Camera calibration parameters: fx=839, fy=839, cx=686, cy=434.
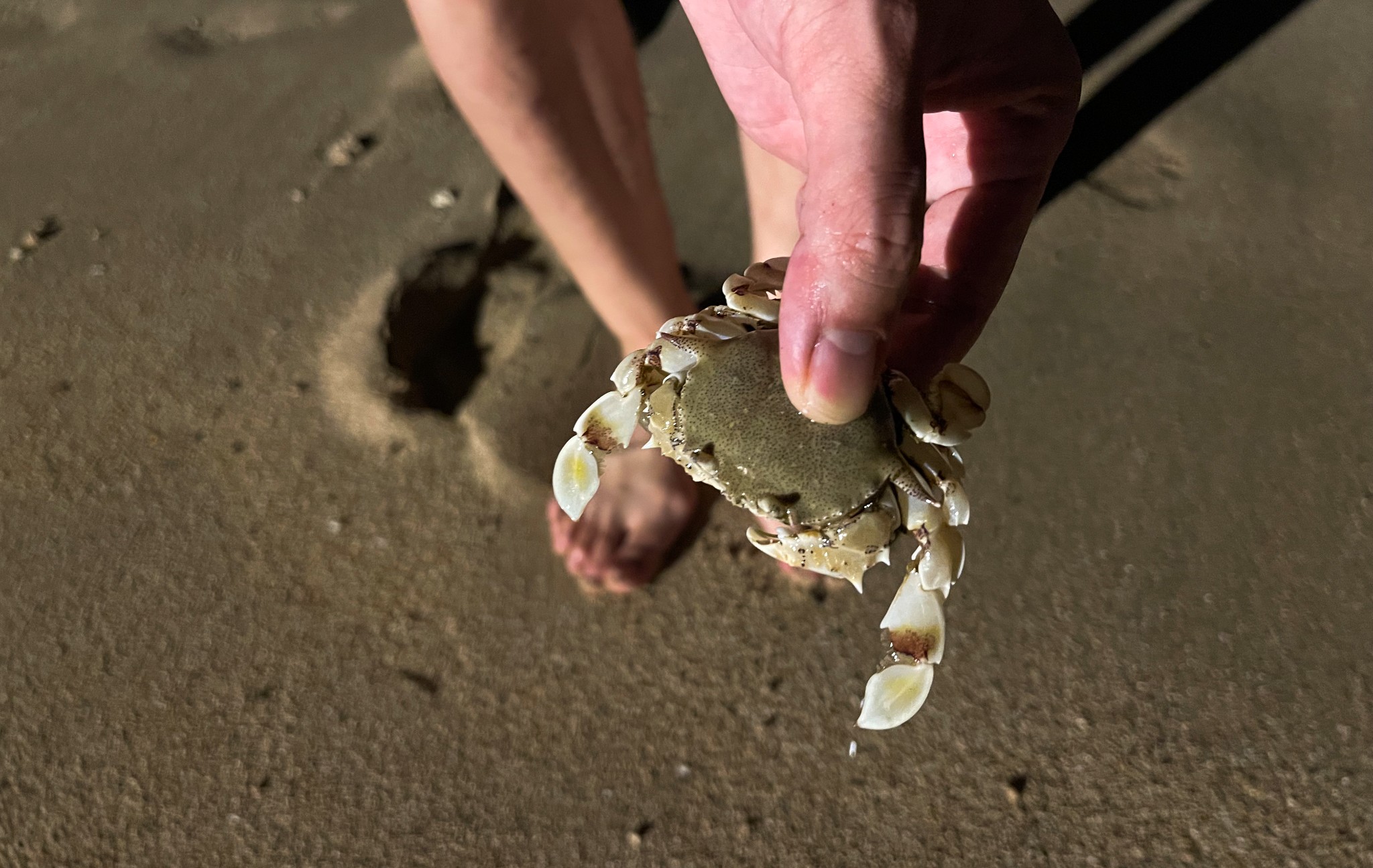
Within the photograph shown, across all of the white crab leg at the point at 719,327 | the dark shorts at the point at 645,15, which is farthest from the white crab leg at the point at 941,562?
the dark shorts at the point at 645,15

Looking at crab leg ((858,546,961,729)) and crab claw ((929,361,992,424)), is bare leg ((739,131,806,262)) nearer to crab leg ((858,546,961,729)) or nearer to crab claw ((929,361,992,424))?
crab claw ((929,361,992,424))

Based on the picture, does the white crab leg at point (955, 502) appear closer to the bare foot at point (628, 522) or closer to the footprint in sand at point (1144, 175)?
the bare foot at point (628, 522)

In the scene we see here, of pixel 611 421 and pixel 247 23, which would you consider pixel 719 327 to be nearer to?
pixel 611 421

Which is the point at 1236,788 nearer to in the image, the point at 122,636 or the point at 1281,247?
the point at 1281,247

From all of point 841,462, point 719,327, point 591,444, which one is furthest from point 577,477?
point 841,462

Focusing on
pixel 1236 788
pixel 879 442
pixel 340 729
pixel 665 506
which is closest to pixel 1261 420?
pixel 1236 788
